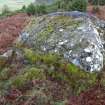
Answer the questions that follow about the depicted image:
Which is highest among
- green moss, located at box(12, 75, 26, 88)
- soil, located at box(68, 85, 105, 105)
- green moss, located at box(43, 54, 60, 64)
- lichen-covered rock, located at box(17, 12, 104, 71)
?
lichen-covered rock, located at box(17, 12, 104, 71)

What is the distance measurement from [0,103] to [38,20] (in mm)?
4037

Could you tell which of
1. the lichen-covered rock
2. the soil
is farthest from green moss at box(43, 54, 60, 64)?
the soil

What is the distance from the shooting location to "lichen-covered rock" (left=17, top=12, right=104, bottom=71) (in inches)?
349

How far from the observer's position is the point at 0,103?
764 cm

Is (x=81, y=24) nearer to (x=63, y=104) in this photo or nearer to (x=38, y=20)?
(x=38, y=20)

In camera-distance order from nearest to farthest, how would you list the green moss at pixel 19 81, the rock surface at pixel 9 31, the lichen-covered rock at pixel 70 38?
the green moss at pixel 19 81 → the lichen-covered rock at pixel 70 38 → the rock surface at pixel 9 31

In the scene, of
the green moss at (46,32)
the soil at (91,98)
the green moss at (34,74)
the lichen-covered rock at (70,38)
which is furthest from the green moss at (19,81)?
the green moss at (46,32)

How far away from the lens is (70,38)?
30.9 feet

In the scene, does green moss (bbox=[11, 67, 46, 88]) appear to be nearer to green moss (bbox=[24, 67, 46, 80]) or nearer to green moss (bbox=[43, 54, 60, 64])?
green moss (bbox=[24, 67, 46, 80])

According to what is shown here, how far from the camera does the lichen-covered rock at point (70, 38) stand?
888cm

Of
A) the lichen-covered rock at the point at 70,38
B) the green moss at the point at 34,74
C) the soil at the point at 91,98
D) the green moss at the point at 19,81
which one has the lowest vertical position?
the soil at the point at 91,98

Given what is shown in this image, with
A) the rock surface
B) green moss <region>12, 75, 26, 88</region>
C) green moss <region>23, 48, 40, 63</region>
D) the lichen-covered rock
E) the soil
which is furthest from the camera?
the rock surface

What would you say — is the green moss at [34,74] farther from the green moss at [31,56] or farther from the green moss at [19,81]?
the green moss at [31,56]

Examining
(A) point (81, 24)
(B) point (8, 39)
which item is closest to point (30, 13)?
(B) point (8, 39)
